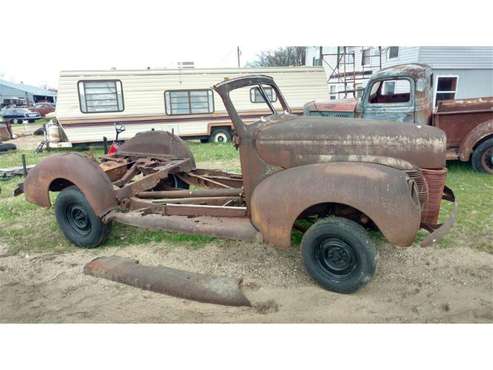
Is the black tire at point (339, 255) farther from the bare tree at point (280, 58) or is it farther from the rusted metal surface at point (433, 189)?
the bare tree at point (280, 58)

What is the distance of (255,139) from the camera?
3.46 meters

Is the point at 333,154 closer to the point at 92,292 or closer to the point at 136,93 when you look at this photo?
the point at 92,292

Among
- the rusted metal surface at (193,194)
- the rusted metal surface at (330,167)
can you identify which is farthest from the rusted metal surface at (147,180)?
the rusted metal surface at (330,167)

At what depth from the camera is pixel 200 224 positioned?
3.58 meters

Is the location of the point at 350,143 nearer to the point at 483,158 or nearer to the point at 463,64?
the point at 483,158

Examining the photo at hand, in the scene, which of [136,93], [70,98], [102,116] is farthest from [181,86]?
[70,98]

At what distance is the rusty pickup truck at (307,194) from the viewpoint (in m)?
2.82

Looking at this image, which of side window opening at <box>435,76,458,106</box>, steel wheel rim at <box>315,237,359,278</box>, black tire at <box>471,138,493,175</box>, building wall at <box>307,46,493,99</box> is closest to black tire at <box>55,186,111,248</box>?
steel wheel rim at <box>315,237,359,278</box>

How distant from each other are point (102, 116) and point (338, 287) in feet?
36.5

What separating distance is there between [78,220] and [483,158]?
761 centimetres

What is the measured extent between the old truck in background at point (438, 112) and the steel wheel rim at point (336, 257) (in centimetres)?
492

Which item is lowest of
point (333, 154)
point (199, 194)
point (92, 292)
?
point (92, 292)

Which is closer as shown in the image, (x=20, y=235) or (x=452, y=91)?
(x=20, y=235)

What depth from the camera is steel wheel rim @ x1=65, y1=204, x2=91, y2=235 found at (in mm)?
4219
